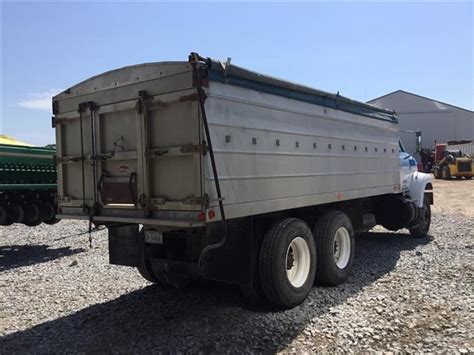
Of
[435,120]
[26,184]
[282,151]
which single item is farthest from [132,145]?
[435,120]

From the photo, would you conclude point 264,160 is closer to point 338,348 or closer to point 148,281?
point 338,348

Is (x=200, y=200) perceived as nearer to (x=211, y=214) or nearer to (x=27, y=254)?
(x=211, y=214)

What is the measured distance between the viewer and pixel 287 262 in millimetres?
5676

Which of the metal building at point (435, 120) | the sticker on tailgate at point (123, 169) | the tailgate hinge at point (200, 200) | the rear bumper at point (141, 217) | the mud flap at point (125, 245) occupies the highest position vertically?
the metal building at point (435, 120)

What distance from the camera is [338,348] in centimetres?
442

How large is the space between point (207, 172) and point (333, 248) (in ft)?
9.38

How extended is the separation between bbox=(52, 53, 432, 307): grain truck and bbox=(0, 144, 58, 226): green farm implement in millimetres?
4816

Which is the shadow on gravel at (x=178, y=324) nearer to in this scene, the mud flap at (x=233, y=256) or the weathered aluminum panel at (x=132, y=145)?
the mud flap at (x=233, y=256)

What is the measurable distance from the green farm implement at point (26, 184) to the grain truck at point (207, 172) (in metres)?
4.82

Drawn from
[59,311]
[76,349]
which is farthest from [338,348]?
[59,311]

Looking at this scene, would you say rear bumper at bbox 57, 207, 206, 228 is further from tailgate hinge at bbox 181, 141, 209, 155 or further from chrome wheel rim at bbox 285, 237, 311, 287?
chrome wheel rim at bbox 285, 237, 311, 287

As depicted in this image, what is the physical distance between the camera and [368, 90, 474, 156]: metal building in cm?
4938

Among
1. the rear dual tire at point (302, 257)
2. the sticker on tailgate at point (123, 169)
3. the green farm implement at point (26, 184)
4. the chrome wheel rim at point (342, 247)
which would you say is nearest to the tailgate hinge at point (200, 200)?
the sticker on tailgate at point (123, 169)

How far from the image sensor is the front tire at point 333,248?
20.6 feet
